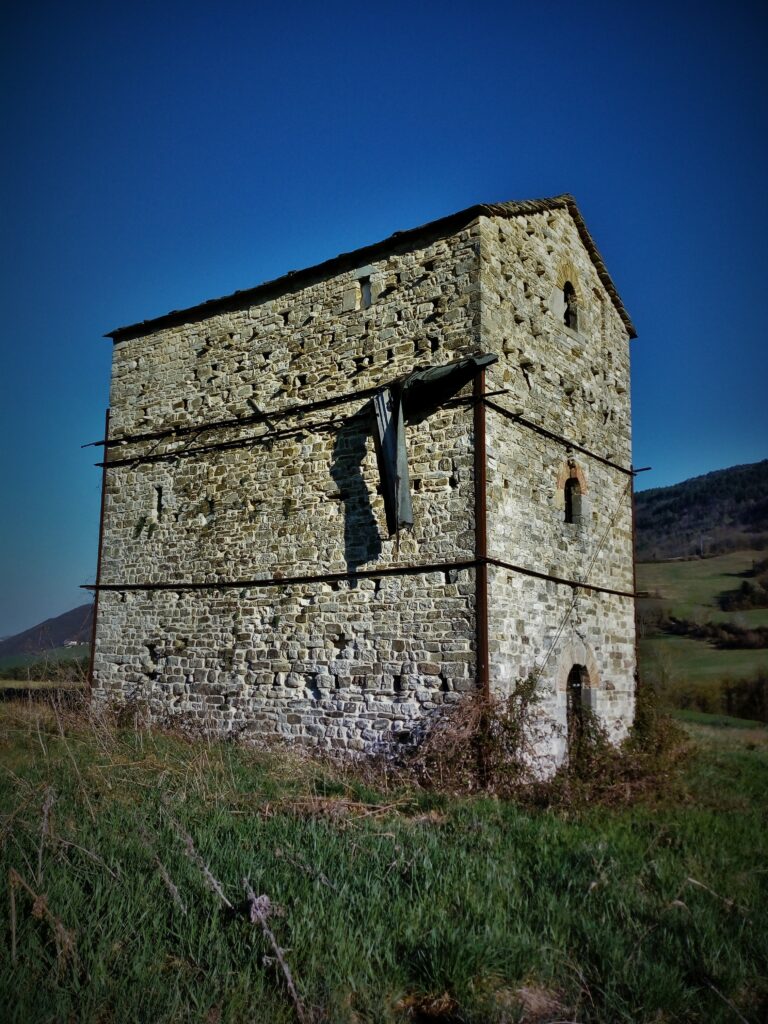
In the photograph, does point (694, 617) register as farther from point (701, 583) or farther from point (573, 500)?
point (573, 500)

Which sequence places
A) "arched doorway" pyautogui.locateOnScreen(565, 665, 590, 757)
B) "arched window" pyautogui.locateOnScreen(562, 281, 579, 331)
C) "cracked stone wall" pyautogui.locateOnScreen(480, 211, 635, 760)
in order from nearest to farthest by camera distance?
1. "cracked stone wall" pyautogui.locateOnScreen(480, 211, 635, 760)
2. "arched doorway" pyautogui.locateOnScreen(565, 665, 590, 757)
3. "arched window" pyautogui.locateOnScreen(562, 281, 579, 331)

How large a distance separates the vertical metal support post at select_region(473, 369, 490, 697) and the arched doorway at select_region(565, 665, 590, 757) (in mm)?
2534

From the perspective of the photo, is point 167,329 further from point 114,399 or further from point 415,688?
point 415,688

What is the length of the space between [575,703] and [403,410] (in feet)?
17.5

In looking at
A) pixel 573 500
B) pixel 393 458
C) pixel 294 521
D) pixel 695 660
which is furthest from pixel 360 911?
pixel 695 660

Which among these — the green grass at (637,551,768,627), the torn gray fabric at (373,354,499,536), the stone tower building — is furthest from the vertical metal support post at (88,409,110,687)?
the green grass at (637,551,768,627)

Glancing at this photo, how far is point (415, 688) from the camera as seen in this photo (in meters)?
10.3

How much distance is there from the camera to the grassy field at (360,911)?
4387mm

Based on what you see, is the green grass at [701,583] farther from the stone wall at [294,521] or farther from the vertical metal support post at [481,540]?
the vertical metal support post at [481,540]

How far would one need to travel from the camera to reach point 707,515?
55.7 meters

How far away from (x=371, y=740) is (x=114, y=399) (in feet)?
27.9

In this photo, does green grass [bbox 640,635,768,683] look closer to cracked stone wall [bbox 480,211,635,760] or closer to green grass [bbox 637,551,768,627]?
green grass [bbox 637,551,768,627]

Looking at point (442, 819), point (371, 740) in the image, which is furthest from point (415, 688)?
point (442, 819)

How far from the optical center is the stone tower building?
10.5m
